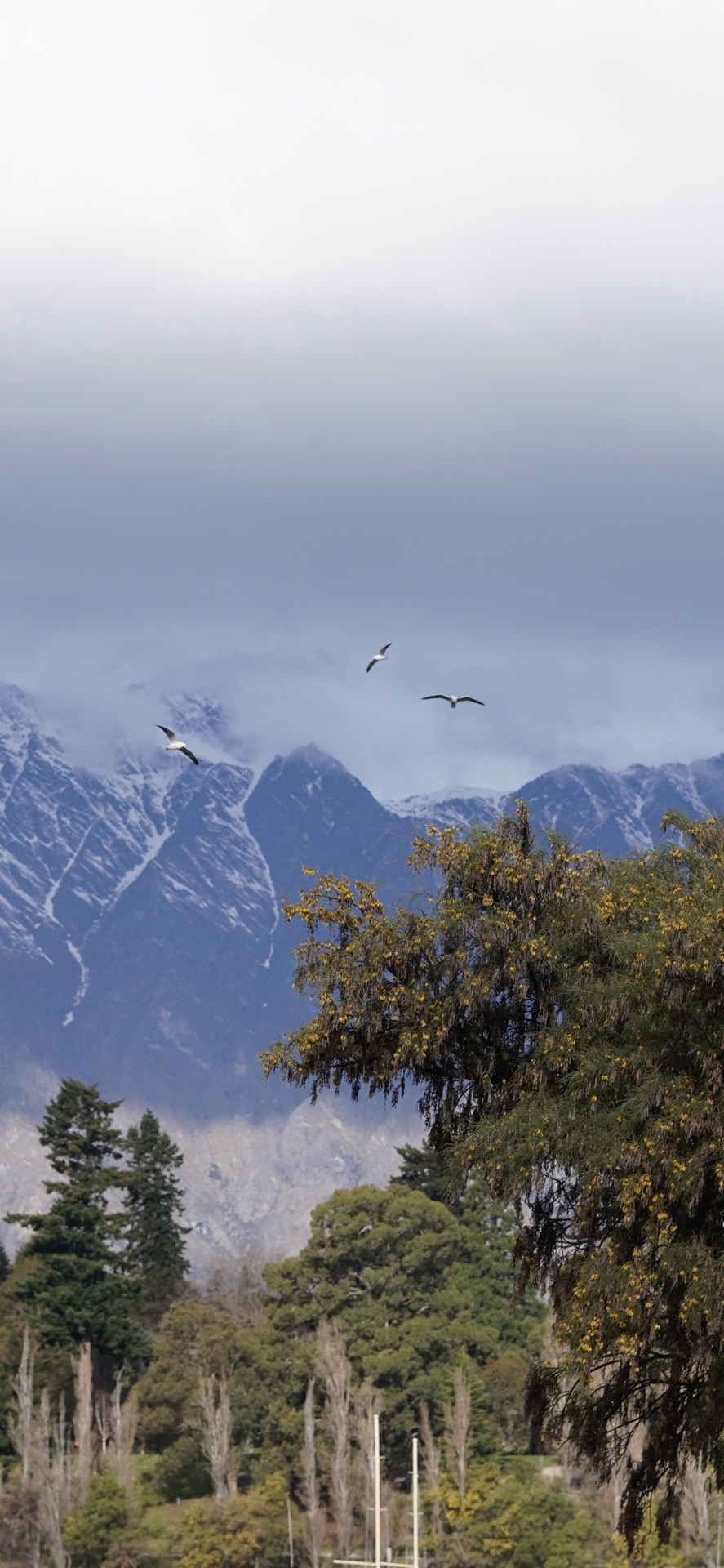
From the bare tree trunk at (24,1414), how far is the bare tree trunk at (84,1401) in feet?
12.4

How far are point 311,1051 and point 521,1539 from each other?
217ft

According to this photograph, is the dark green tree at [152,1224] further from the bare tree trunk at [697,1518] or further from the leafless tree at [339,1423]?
the bare tree trunk at [697,1518]

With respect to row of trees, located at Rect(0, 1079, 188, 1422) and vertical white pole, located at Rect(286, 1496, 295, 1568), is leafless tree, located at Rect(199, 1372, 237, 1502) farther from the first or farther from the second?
row of trees, located at Rect(0, 1079, 188, 1422)

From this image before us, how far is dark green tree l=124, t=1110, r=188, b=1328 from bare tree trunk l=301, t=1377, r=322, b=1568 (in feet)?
74.1

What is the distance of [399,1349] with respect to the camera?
10394 centimetres

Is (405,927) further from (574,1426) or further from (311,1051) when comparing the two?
(574,1426)

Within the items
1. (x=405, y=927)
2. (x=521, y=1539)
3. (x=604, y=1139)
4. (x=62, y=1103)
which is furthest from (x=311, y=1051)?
(x=62, y=1103)

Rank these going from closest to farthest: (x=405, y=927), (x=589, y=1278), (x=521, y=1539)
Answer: (x=589, y=1278) < (x=405, y=927) < (x=521, y=1539)

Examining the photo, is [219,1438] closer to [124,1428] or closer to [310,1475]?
[310,1475]

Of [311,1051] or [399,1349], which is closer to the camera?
[311,1051]

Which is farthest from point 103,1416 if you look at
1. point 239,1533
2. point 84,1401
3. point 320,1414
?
point 239,1533

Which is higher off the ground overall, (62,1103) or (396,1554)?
(62,1103)

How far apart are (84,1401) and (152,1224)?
1974 cm

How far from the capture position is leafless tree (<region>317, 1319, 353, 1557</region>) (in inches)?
3903
